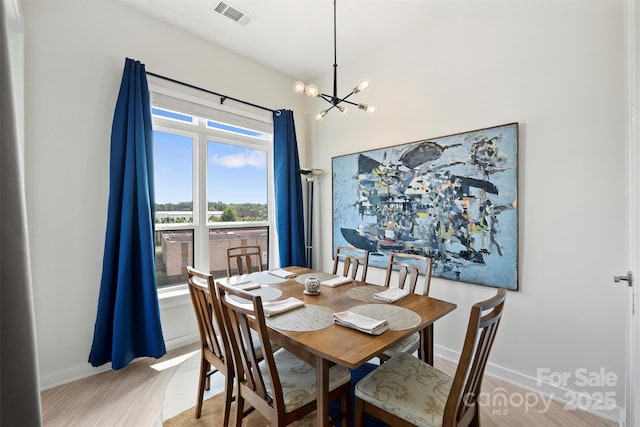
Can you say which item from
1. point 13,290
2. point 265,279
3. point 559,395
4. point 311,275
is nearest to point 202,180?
point 265,279

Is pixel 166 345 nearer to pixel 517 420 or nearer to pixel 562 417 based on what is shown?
pixel 517 420

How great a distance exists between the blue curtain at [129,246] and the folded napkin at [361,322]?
1735 millimetres

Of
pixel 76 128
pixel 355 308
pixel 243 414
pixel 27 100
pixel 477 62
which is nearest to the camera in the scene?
pixel 243 414

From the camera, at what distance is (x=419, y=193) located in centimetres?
266

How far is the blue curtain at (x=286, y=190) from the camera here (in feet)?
11.3

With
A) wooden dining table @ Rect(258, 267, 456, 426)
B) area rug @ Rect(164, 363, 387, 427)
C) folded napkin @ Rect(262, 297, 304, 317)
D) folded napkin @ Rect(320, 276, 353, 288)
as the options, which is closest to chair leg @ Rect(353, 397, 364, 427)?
wooden dining table @ Rect(258, 267, 456, 426)

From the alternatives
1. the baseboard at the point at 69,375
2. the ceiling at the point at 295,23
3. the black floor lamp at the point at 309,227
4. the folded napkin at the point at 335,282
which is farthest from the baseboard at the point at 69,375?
the ceiling at the point at 295,23

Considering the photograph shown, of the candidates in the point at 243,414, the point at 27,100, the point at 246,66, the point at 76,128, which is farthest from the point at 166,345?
the point at 246,66

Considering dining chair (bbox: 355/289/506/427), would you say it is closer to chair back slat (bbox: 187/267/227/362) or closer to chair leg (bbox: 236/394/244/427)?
chair leg (bbox: 236/394/244/427)

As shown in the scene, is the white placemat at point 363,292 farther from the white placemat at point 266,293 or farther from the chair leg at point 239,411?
the chair leg at point 239,411

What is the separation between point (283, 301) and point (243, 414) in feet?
1.98

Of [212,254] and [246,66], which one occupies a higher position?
[246,66]

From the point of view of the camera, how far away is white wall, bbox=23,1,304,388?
6.68 feet

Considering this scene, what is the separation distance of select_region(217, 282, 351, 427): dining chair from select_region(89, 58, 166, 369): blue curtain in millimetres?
1318
